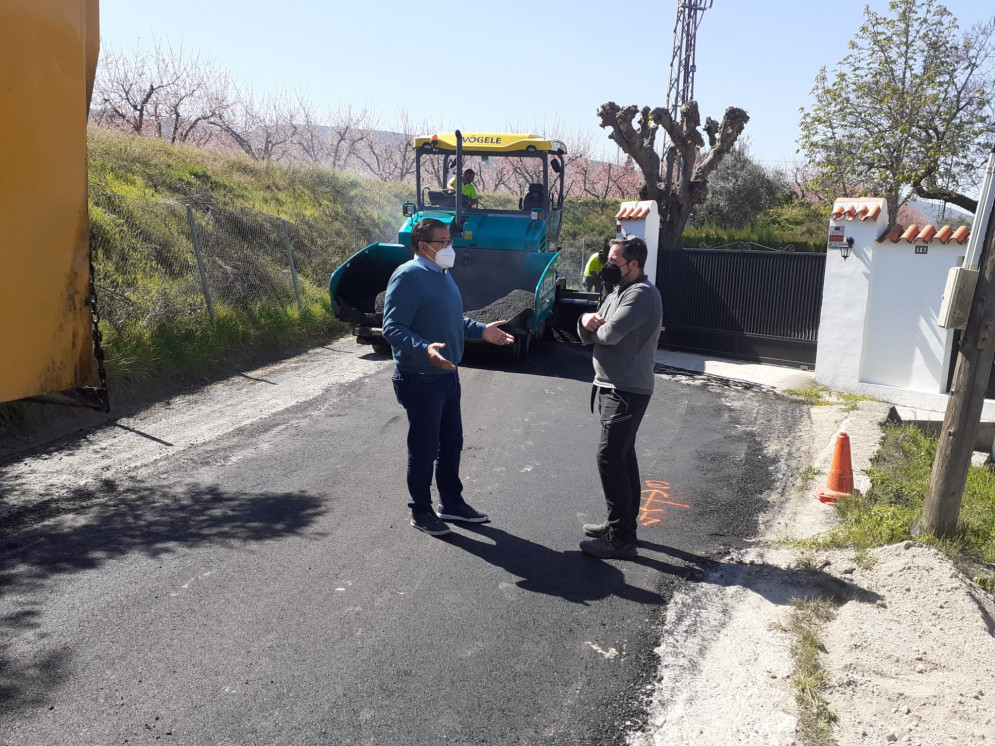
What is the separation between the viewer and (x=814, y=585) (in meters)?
4.32

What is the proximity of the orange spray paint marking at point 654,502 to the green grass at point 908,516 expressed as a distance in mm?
1010

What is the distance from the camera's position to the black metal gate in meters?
11.4

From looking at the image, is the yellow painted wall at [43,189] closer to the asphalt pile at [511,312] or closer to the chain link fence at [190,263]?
the asphalt pile at [511,312]

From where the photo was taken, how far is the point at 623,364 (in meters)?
4.50

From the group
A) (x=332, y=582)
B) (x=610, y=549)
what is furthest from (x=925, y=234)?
(x=332, y=582)

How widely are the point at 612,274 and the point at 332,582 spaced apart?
7.69ft

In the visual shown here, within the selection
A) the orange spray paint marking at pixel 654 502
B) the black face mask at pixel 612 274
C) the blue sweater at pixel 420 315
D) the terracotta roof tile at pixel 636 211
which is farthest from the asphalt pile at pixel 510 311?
the black face mask at pixel 612 274

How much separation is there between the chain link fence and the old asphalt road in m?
3.19

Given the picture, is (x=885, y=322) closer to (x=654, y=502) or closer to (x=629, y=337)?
(x=654, y=502)

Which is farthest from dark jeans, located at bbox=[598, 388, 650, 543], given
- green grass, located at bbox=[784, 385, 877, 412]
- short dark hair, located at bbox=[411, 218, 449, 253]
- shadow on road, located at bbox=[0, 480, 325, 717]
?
green grass, located at bbox=[784, 385, 877, 412]

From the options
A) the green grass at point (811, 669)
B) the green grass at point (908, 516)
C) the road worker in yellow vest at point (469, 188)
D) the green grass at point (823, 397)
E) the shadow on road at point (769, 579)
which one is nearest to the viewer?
the green grass at point (811, 669)

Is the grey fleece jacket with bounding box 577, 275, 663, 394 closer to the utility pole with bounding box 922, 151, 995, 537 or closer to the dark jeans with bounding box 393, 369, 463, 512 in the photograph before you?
the dark jeans with bounding box 393, 369, 463, 512

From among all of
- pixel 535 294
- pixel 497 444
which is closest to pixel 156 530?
pixel 497 444

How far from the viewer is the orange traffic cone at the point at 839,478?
5.64 metres
